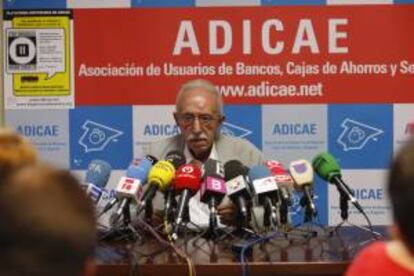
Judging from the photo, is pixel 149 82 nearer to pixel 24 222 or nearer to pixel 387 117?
pixel 387 117

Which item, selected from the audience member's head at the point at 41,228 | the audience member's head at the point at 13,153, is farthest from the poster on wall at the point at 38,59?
the audience member's head at the point at 41,228

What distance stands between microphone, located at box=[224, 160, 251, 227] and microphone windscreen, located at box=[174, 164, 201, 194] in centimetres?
10

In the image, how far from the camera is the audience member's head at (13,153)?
0.97 meters

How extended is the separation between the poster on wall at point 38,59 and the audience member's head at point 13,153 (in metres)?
2.67

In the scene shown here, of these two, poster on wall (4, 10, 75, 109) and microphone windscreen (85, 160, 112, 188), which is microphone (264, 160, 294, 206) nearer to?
microphone windscreen (85, 160, 112, 188)

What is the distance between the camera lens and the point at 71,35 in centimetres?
374

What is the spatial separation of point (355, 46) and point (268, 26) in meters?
0.43

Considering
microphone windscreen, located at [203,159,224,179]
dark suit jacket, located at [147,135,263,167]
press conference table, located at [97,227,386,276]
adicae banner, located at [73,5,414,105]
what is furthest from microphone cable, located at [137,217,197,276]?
adicae banner, located at [73,5,414,105]

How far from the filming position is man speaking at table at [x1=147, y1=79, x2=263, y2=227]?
10.2 feet

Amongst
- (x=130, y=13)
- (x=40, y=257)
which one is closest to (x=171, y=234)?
(x=40, y=257)

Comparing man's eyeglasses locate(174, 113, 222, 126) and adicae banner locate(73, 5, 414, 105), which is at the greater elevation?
adicae banner locate(73, 5, 414, 105)

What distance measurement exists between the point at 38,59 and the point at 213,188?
1.80m

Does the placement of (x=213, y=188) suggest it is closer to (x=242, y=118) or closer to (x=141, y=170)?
(x=141, y=170)

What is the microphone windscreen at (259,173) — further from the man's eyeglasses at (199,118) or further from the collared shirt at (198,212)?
the man's eyeglasses at (199,118)
